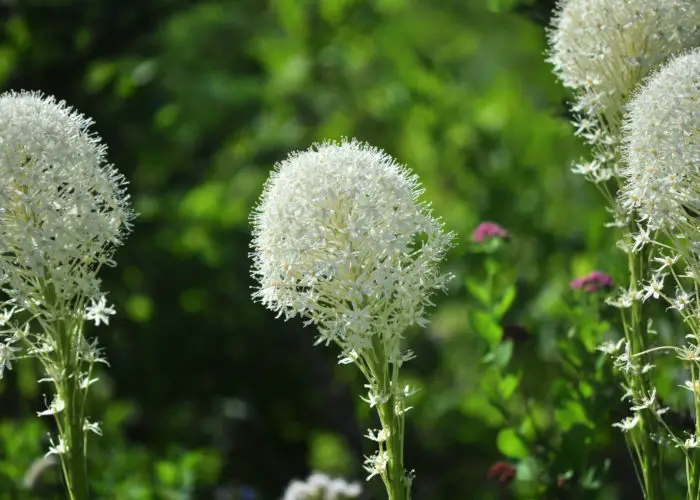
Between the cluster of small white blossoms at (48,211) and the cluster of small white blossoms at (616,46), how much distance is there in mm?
1370

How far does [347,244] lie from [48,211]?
2.42ft

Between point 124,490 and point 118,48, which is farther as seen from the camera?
point 118,48

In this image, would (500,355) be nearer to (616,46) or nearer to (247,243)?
(616,46)

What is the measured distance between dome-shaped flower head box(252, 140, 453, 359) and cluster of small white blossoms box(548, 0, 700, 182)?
674 mm

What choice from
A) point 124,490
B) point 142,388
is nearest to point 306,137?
point 142,388

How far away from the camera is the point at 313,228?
230 cm

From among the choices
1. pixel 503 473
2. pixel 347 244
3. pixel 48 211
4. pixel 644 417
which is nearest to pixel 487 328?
pixel 503 473

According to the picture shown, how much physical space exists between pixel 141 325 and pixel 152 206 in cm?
68

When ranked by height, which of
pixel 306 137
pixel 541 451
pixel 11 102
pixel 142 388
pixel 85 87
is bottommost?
pixel 541 451

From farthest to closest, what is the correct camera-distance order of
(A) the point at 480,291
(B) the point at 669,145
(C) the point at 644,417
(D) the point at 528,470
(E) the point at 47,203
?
(A) the point at 480,291
(D) the point at 528,470
(C) the point at 644,417
(E) the point at 47,203
(B) the point at 669,145

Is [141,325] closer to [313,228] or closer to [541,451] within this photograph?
[541,451]

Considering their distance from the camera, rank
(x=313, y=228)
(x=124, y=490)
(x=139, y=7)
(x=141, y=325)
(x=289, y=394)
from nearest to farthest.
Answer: (x=313, y=228)
(x=124, y=490)
(x=139, y=7)
(x=141, y=325)
(x=289, y=394)

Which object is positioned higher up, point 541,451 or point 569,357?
point 569,357

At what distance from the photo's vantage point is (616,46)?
2750 millimetres
